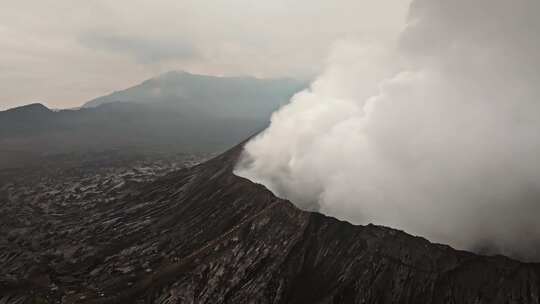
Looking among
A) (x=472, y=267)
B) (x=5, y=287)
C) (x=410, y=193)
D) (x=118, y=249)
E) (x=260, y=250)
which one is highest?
(x=410, y=193)

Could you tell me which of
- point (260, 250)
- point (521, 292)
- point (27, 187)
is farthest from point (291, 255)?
point (27, 187)

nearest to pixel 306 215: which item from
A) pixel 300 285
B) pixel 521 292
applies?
pixel 300 285

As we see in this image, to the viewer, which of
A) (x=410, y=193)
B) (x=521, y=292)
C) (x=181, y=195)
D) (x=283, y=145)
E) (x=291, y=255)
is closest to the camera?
(x=521, y=292)

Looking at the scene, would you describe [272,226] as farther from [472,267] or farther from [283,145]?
[283,145]

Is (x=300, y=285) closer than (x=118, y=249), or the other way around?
(x=300, y=285)

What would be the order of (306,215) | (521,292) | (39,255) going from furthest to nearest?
(39,255), (306,215), (521,292)

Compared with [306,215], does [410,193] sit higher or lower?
higher
